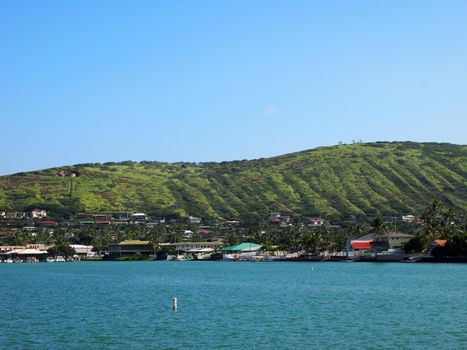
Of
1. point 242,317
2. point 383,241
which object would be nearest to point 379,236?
point 383,241

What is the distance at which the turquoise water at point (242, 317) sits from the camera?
4297 cm

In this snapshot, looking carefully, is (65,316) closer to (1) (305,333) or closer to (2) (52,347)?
(2) (52,347)

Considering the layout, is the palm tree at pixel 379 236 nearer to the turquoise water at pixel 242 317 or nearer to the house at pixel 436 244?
the house at pixel 436 244

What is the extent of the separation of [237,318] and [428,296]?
24772 millimetres

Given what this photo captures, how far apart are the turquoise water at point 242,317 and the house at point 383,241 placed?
3836 inches

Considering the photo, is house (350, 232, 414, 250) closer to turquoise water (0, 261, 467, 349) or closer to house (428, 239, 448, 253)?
house (428, 239, 448, 253)

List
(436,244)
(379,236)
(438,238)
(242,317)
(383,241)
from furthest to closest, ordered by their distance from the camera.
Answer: (379,236) < (383,241) < (438,238) < (436,244) < (242,317)

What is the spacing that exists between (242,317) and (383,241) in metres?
138

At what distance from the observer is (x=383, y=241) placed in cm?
18800

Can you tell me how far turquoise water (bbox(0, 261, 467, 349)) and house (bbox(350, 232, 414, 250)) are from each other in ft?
320

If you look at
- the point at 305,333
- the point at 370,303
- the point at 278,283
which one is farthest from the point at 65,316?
the point at 278,283

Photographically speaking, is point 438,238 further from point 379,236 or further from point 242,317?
point 242,317

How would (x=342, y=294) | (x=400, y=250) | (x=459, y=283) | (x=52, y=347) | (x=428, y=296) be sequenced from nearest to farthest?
1. (x=52, y=347)
2. (x=428, y=296)
3. (x=342, y=294)
4. (x=459, y=283)
5. (x=400, y=250)

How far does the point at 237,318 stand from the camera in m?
54.7
